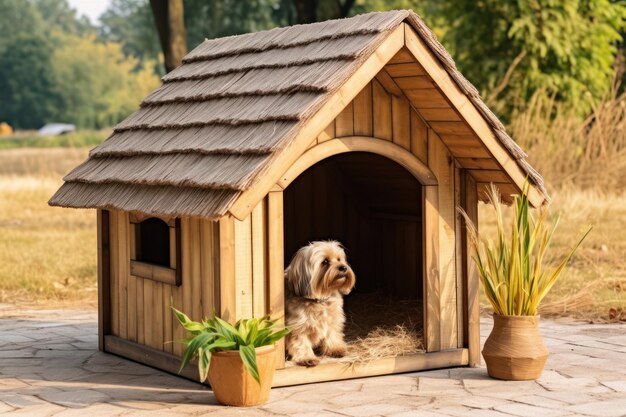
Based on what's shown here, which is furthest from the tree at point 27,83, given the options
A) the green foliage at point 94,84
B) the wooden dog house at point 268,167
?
the wooden dog house at point 268,167

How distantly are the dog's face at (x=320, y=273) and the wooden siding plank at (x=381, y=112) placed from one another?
87 cm

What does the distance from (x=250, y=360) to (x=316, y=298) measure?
1.27 metres

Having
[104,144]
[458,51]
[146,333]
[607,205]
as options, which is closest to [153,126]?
[104,144]

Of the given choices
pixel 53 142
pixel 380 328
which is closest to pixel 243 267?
pixel 380 328

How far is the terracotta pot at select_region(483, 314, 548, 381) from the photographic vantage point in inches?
293

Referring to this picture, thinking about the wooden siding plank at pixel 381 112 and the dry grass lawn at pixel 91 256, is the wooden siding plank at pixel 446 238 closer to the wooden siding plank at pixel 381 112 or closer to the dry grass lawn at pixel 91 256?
the wooden siding plank at pixel 381 112

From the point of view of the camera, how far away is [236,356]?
6.71m

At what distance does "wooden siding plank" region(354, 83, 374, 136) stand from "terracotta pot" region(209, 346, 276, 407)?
1.66m

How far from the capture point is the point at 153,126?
27.7ft

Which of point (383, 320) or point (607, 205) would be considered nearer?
point (383, 320)

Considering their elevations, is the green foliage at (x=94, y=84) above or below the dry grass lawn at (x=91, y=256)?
above

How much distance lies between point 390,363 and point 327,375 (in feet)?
1.60

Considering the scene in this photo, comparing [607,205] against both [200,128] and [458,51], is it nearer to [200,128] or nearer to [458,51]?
[458,51]

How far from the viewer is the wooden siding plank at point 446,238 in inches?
315
